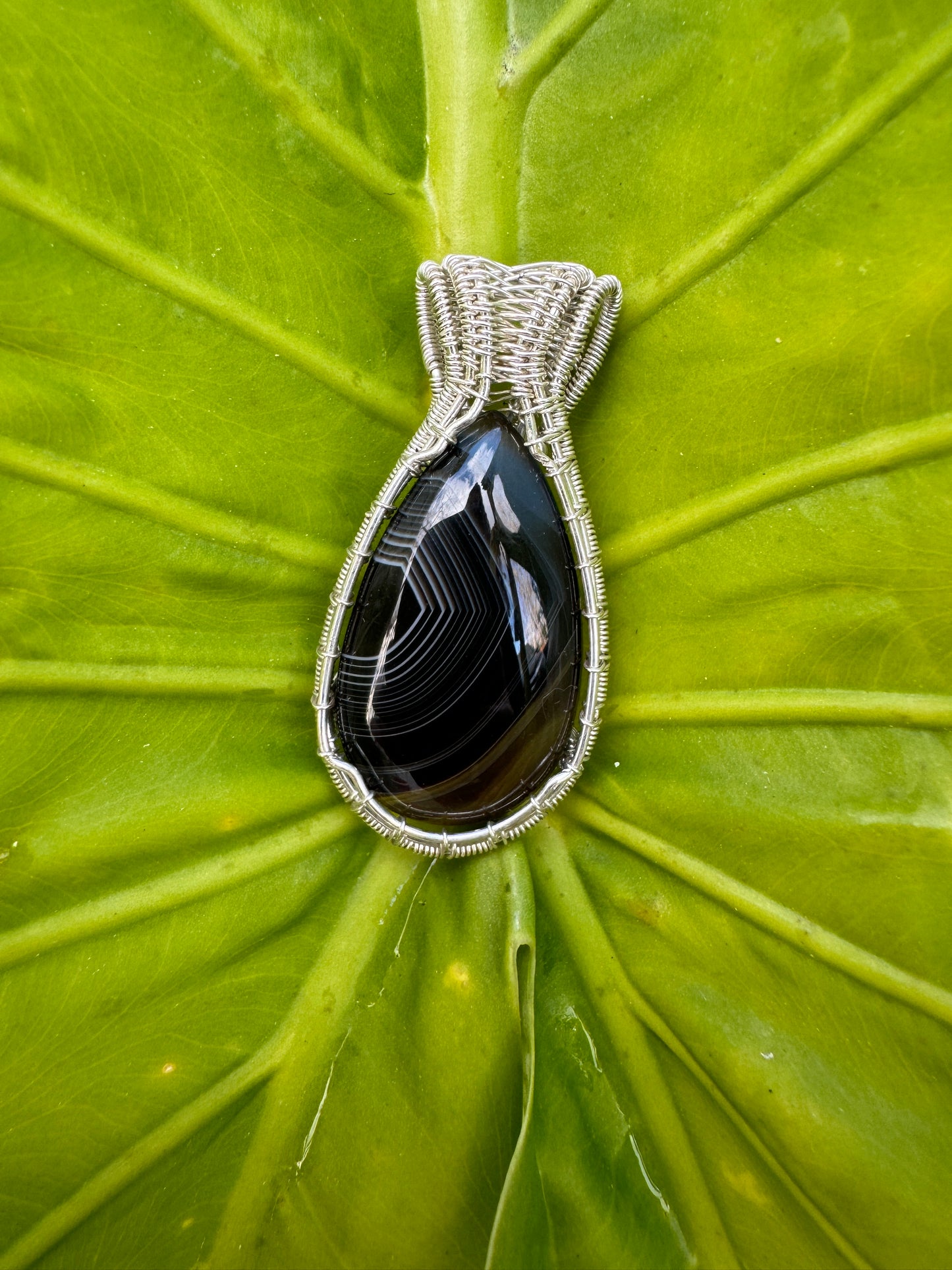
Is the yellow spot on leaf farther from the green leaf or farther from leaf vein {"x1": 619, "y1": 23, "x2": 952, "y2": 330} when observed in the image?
leaf vein {"x1": 619, "y1": 23, "x2": 952, "y2": 330}

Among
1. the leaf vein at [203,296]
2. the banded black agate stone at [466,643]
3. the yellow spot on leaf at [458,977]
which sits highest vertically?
the leaf vein at [203,296]

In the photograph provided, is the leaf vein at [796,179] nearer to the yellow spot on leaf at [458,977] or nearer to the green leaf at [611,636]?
the green leaf at [611,636]

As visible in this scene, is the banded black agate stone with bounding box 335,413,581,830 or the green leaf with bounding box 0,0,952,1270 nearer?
the green leaf with bounding box 0,0,952,1270

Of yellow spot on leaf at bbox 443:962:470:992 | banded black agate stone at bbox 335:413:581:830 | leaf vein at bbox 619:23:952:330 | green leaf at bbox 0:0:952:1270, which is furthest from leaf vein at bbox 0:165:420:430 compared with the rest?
yellow spot on leaf at bbox 443:962:470:992

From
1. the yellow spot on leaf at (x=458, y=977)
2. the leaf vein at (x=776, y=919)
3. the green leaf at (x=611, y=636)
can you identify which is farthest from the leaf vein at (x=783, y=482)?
the yellow spot on leaf at (x=458, y=977)

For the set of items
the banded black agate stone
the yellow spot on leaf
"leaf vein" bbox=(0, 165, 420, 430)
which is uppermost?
"leaf vein" bbox=(0, 165, 420, 430)

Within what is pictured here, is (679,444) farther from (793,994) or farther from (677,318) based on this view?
(793,994)
